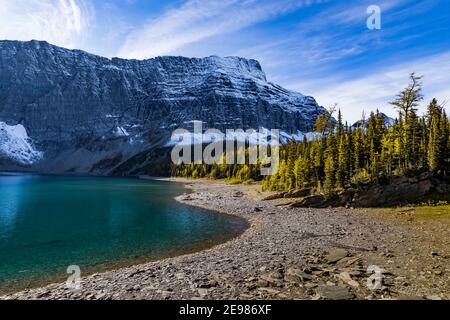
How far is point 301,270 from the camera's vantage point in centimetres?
2550

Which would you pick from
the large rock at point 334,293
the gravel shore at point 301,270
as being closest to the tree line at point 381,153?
the gravel shore at point 301,270

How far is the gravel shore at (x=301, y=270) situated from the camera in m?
21.1

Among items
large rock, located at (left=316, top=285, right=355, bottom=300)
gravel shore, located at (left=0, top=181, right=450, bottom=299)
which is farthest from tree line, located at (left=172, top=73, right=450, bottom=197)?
large rock, located at (left=316, top=285, right=355, bottom=300)

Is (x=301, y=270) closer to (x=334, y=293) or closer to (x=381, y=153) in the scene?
(x=334, y=293)

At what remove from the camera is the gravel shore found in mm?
21141

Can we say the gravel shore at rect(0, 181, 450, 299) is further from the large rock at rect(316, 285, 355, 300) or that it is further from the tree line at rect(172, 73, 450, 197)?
the tree line at rect(172, 73, 450, 197)

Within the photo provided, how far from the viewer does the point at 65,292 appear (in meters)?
23.4

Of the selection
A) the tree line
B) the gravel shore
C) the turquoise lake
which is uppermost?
the tree line

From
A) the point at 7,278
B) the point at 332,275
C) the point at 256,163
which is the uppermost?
the point at 256,163

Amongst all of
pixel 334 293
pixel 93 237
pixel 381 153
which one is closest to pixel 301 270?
pixel 334 293

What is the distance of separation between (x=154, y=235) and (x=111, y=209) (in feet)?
110
